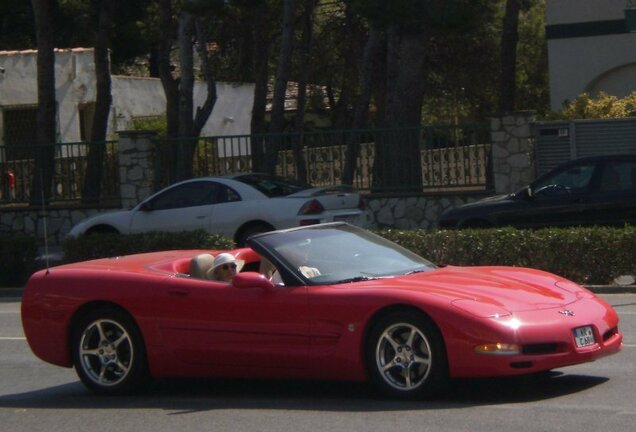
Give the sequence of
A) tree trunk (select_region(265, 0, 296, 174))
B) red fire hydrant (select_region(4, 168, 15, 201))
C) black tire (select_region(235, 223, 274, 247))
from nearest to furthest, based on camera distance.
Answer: black tire (select_region(235, 223, 274, 247)) < red fire hydrant (select_region(4, 168, 15, 201)) < tree trunk (select_region(265, 0, 296, 174))

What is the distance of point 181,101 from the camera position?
26484mm

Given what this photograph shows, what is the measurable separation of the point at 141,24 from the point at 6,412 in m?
27.8

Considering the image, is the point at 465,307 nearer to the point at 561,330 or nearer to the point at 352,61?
the point at 561,330

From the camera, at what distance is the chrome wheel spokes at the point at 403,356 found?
309 inches

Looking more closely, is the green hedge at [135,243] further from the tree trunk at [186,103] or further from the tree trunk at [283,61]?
the tree trunk at [283,61]

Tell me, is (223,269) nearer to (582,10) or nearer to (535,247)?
(535,247)

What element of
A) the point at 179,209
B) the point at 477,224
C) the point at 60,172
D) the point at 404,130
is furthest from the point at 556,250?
the point at 60,172

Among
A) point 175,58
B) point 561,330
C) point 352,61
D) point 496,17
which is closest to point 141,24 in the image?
point 352,61

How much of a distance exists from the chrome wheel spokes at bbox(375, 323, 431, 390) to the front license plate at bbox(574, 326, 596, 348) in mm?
996

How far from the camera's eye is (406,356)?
7.90 m

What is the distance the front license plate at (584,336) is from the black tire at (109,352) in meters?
3.24

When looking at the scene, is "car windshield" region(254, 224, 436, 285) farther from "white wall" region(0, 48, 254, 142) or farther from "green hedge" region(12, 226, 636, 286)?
"white wall" region(0, 48, 254, 142)

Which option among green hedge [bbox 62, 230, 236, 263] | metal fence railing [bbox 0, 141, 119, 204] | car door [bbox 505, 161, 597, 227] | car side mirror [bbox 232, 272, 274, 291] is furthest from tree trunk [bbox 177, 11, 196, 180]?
car side mirror [bbox 232, 272, 274, 291]

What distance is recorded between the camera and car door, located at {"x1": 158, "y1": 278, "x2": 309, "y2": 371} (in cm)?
828
